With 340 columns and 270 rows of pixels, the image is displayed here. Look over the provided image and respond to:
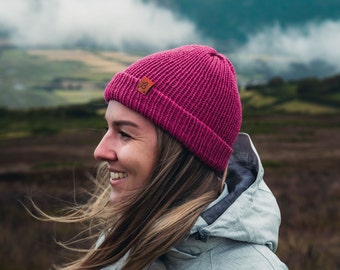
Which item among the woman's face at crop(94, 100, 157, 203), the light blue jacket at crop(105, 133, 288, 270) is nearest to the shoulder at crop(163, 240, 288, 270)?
the light blue jacket at crop(105, 133, 288, 270)

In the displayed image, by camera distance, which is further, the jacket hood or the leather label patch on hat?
the leather label patch on hat

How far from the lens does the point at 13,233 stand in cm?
664

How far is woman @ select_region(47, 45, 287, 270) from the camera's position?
163 cm

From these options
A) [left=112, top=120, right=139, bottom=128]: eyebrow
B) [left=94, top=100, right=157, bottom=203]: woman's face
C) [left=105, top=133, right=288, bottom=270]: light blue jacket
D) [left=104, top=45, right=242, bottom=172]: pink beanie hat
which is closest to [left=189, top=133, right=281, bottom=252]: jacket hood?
[left=105, top=133, right=288, bottom=270]: light blue jacket

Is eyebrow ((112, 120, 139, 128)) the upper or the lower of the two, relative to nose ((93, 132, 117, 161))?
upper

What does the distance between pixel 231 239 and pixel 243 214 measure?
86mm

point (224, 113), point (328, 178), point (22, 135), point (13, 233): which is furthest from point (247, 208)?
point (22, 135)

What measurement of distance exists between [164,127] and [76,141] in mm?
25920

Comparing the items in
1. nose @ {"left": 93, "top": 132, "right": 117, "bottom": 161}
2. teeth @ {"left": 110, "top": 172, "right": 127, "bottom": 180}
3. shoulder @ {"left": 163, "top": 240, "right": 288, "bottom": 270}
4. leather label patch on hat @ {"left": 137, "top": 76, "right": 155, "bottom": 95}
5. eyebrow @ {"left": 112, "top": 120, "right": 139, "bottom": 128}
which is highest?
leather label patch on hat @ {"left": 137, "top": 76, "right": 155, "bottom": 95}

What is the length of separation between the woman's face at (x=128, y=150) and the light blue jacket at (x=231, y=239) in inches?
9.4

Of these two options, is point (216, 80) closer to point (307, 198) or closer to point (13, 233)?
point (13, 233)

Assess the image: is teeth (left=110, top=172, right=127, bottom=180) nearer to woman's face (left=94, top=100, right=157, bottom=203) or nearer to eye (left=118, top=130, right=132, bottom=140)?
woman's face (left=94, top=100, right=157, bottom=203)

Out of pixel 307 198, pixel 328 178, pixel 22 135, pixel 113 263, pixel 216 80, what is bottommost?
pixel 22 135

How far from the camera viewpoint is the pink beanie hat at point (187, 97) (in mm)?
1725
